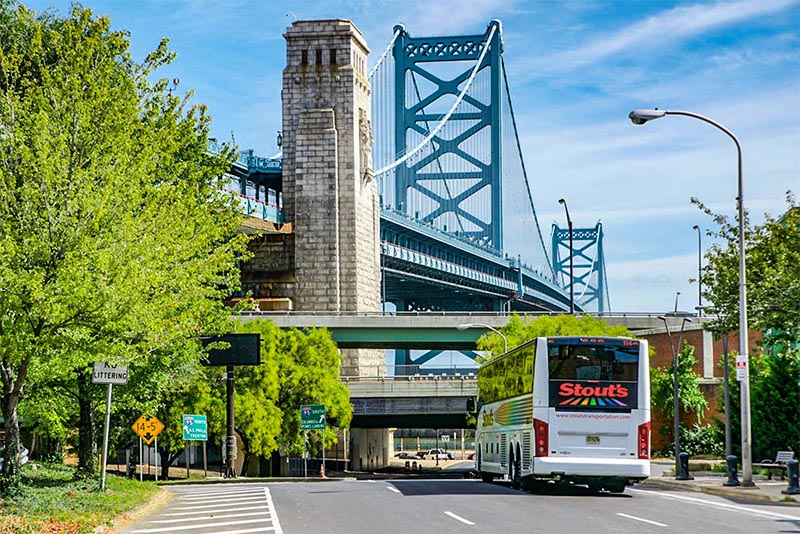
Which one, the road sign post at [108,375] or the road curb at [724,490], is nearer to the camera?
the road sign post at [108,375]

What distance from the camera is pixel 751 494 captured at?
26.9 m

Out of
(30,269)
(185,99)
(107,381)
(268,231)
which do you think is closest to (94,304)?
(30,269)

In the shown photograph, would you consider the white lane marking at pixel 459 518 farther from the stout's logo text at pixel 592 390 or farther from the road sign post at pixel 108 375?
the road sign post at pixel 108 375

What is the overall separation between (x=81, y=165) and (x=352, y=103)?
66465 mm

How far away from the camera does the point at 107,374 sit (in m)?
24.6

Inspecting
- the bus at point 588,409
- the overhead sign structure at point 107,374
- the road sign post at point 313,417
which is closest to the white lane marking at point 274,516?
the overhead sign structure at point 107,374

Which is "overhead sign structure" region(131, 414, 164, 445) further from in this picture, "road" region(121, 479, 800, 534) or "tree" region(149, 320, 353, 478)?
"tree" region(149, 320, 353, 478)

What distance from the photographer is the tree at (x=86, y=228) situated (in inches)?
844

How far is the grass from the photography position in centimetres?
1819

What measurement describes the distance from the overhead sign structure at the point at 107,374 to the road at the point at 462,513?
9.30 ft

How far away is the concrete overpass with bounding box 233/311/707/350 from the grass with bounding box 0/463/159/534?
5085 centimetres

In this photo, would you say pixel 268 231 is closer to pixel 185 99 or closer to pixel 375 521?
pixel 185 99

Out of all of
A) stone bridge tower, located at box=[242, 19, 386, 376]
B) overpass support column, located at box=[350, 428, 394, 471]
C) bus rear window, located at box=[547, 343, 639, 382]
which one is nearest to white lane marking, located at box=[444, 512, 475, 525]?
bus rear window, located at box=[547, 343, 639, 382]

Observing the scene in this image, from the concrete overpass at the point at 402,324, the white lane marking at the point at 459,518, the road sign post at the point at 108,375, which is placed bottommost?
the white lane marking at the point at 459,518
